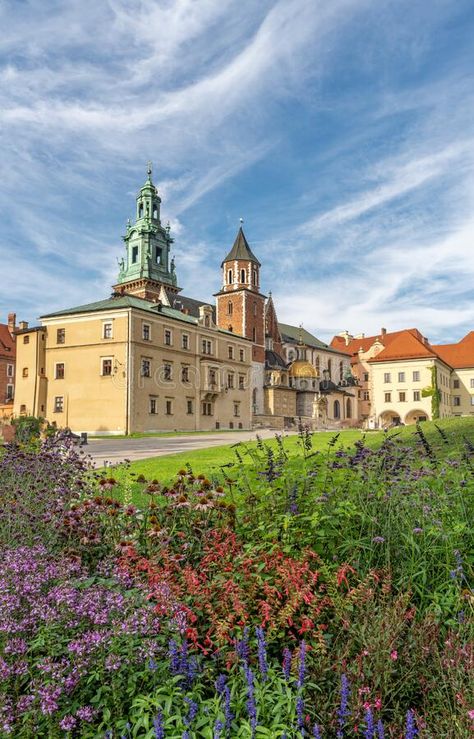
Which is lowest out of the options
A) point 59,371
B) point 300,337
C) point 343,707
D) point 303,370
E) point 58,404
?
point 343,707

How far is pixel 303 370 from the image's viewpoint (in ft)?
234

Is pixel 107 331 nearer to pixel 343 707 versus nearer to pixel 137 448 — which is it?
pixel 137 448

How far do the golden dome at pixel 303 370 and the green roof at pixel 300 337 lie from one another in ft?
20.3

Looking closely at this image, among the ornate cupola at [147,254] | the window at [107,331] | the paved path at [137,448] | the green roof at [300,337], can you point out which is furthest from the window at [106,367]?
the green roof at [300,337]

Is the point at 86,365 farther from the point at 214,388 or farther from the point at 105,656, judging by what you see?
the point at 105,656

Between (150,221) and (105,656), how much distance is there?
248 feet

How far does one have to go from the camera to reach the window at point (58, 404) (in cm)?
4359

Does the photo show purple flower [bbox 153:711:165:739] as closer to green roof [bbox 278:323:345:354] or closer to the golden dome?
the golden dome

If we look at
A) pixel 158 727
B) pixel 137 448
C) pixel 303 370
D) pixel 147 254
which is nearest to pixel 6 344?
pixel 147 254

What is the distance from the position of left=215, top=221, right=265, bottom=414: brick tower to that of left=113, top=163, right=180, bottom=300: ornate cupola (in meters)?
9.44

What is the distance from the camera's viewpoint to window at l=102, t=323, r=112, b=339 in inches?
1684

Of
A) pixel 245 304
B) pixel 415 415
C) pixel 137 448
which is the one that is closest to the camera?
pixel 137 448

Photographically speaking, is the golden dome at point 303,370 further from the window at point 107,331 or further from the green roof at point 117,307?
the window at point 107,331

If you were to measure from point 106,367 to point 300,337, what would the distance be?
140 ft
